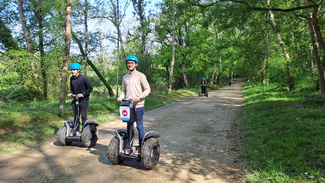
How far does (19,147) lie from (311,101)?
34.9ft

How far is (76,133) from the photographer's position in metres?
5.52

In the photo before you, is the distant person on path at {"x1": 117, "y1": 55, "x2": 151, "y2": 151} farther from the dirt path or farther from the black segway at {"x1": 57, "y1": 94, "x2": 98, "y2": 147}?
the black segway at {"x1": 57, "y1": 94, "x2": 98, "y2": 147}

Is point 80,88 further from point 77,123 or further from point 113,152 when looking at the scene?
point 113,152

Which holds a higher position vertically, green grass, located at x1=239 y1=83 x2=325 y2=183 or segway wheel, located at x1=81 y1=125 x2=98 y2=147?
segway wheel, located at x1=81 y1=125 x2=98 y2=147

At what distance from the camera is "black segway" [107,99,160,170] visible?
3.93 m

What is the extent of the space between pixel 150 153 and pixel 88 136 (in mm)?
2147

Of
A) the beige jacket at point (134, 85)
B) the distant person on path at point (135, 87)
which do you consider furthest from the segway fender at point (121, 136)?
the beige jacket at point (134, 85)

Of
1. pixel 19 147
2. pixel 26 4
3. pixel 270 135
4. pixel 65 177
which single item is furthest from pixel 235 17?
pixel 26 4

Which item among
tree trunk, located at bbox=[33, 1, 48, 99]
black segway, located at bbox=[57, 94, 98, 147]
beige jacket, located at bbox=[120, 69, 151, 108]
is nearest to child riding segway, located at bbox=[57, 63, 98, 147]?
black segway, located at bbox=[57, 94, 98, 147]

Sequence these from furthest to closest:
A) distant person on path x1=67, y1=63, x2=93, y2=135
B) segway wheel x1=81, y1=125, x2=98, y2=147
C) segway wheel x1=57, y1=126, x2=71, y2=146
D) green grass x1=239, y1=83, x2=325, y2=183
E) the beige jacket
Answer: distant person on path x1=67, y1=63, x2=93, y2=135 → segway wheel x1=57, y1=126, x2=71, y2=146 → segway wheel x1=81, y1=125, x2=98, y2=147 → the beige jacket → green grass x1=239, y1=83, x2=325, y2=183

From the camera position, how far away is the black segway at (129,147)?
393 cm

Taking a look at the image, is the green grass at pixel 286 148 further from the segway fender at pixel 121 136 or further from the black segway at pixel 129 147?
the segway fender at pixel 121 136

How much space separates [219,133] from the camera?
22.1ft

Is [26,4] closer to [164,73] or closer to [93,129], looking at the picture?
[93,129]
